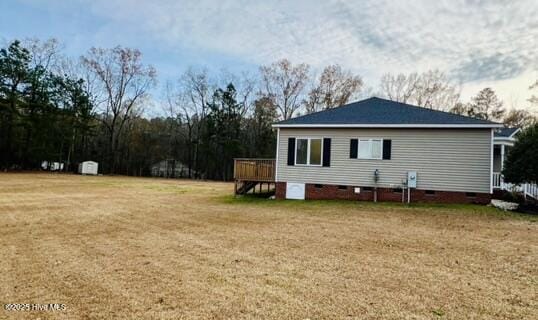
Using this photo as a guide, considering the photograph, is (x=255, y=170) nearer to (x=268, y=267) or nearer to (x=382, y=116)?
(x=382, y=116)

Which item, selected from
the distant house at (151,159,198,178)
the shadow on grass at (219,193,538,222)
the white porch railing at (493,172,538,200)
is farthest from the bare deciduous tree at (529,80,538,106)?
the distant house at (151,159,198,178)

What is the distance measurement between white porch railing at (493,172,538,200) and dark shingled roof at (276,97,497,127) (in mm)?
2369

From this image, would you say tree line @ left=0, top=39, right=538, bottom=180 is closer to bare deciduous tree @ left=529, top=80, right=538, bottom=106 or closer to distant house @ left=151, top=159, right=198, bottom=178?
distant house @ left=151, top=159, right=198, bottom=178

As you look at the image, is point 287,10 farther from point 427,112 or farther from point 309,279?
point 309,279

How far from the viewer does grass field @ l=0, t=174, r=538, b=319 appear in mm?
3586

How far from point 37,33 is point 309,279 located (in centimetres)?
3928

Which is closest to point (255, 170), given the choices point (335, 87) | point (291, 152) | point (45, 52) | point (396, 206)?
point (291, 152)

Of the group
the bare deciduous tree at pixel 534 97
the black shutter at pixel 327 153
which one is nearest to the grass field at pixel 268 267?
the black shutter at pixel 327 153

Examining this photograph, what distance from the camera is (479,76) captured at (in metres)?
22.4

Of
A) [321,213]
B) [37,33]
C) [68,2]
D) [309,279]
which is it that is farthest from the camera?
[37,33]

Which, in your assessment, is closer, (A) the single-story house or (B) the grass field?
(B) the grass field

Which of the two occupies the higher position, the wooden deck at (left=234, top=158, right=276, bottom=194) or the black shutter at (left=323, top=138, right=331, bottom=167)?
the black shutter at (left=323, top=138, right=331, bottom=167)

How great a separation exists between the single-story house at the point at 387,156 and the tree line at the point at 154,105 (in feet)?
64.7

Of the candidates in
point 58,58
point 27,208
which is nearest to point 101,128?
point 58,58
